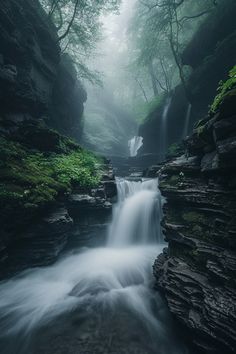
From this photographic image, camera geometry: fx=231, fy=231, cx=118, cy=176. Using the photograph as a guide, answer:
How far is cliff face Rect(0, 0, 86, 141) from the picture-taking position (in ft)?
38.1

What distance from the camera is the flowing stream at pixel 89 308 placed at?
4.70 meters

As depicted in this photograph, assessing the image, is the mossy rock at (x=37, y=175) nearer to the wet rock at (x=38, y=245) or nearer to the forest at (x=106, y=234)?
the forest at (x=106, y=234)

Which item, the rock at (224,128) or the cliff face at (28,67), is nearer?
→ the rock at (224,128)

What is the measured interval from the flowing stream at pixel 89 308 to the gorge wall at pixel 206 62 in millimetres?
13034

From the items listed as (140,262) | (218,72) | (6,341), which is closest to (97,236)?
(140,262)

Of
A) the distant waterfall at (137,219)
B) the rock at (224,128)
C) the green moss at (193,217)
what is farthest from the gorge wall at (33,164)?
the rock at (224,128)

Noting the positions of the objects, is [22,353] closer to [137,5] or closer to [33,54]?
[33,54]

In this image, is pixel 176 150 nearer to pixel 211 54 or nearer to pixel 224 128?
pixel 211 54

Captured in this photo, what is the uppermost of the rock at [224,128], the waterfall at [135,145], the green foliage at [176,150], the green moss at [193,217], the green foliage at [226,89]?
the waterfall at [135,145]

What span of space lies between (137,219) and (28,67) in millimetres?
11161

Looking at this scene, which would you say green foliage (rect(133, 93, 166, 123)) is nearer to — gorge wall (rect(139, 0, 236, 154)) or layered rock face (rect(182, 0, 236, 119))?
gorge wall (rect(139, 0, 236, 154))

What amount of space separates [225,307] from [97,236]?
22.0ft

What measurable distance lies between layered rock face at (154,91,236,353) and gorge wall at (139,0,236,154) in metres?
11.9

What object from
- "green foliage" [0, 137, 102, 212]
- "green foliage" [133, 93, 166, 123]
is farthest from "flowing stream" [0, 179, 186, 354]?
"green foliage" [133, 93, 166, 123]
